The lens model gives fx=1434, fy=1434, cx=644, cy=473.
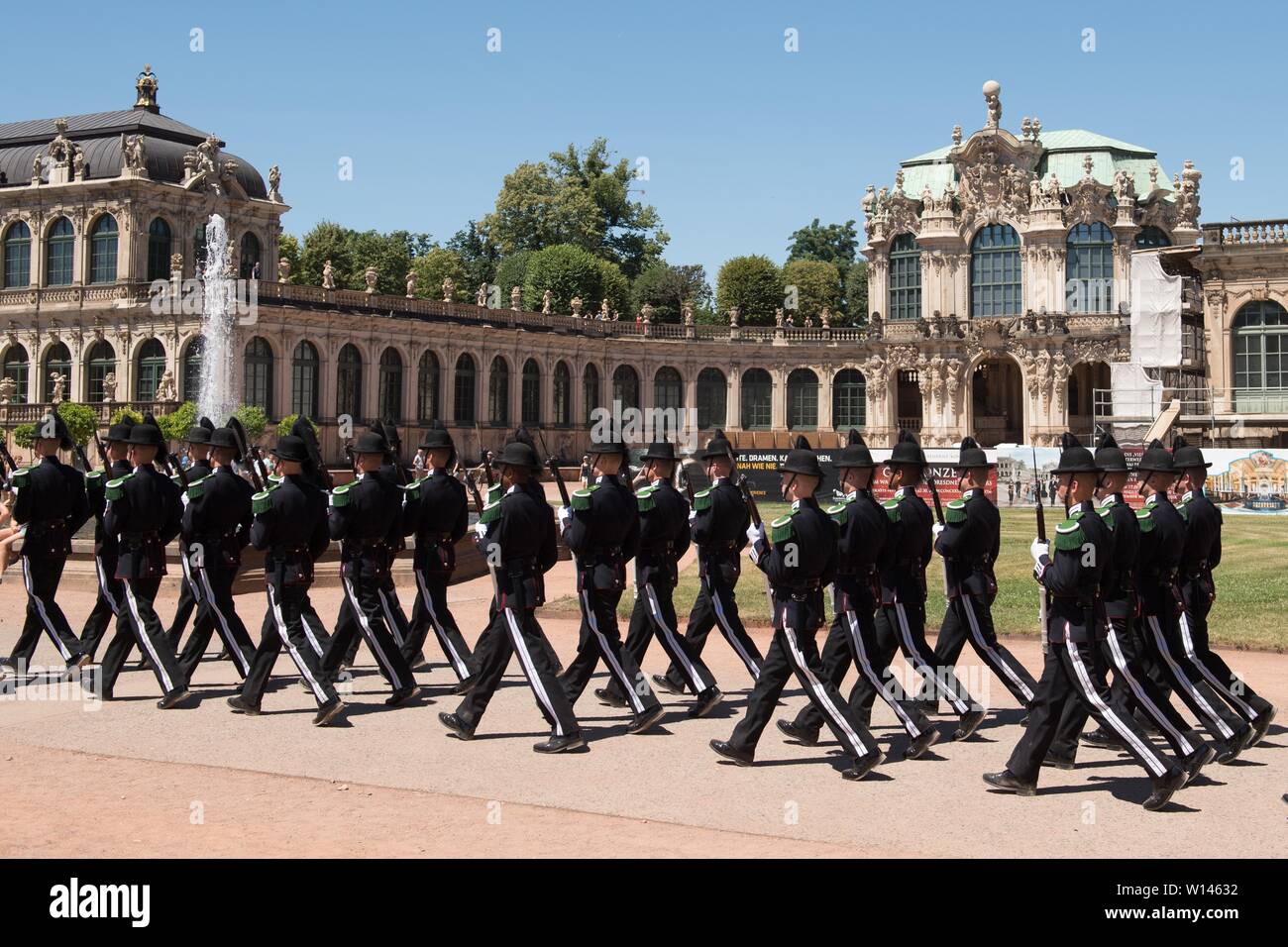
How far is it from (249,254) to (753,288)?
27.6 meters

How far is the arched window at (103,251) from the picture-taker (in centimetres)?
4856

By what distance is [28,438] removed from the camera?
41.4 metres

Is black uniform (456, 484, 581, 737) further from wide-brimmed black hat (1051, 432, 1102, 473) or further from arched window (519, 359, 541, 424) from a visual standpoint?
arched window (519, 359, 541, 424)

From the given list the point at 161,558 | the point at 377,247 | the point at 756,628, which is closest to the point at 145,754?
the point at 161,558

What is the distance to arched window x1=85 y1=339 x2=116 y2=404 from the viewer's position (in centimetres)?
4806

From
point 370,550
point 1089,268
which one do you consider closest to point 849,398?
point 1089,268

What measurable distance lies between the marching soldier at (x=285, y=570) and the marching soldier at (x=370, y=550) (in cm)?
33

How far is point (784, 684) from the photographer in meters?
9.90

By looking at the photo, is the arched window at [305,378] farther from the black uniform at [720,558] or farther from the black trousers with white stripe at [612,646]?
the black trousers with white stripe at [612,646]

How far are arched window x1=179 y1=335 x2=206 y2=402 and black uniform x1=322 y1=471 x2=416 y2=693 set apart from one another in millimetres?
35393

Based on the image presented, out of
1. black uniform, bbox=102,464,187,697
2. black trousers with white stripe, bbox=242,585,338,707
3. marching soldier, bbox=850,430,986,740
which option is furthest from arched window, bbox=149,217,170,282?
marching soldier, bbox=850,430,986,740

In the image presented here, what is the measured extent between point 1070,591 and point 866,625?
1.66 metres

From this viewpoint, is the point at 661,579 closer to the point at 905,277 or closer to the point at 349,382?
the point at 349,382

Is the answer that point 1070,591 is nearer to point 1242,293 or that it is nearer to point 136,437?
point 136,437
